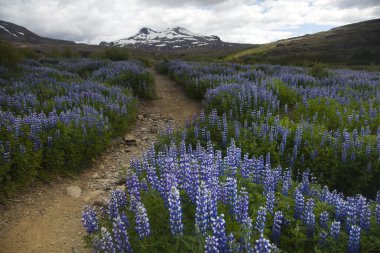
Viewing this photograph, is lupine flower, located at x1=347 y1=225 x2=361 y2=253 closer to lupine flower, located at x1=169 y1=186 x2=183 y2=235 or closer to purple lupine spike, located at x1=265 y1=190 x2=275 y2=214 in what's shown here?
purple lupine spike, located at x1=265 y1=190 x2=275 y2=214

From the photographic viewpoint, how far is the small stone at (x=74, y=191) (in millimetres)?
6235

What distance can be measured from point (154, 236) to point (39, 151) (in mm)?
3739

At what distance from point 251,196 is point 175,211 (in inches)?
56.4

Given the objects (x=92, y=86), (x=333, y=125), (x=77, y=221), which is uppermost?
(x=92, y=86)

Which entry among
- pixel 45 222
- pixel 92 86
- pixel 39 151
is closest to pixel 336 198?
pixel 45 222

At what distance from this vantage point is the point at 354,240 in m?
3.17

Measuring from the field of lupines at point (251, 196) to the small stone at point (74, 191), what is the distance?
1.06 m

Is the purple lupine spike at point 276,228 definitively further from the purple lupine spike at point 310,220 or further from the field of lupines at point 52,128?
the field of lupines at point 52,128

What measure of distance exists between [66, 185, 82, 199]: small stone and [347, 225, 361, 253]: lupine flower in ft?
16.0

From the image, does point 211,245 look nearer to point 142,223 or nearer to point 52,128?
point 142,223

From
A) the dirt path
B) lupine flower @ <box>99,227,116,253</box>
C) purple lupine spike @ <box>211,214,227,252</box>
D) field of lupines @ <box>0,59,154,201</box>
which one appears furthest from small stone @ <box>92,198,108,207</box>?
purple lupine spike @ <box>211,214,227,252</box>

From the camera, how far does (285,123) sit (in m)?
7.48

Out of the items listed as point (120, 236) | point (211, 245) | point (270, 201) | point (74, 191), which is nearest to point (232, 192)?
point (270, 201)

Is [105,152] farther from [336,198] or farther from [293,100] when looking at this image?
[293,100]
